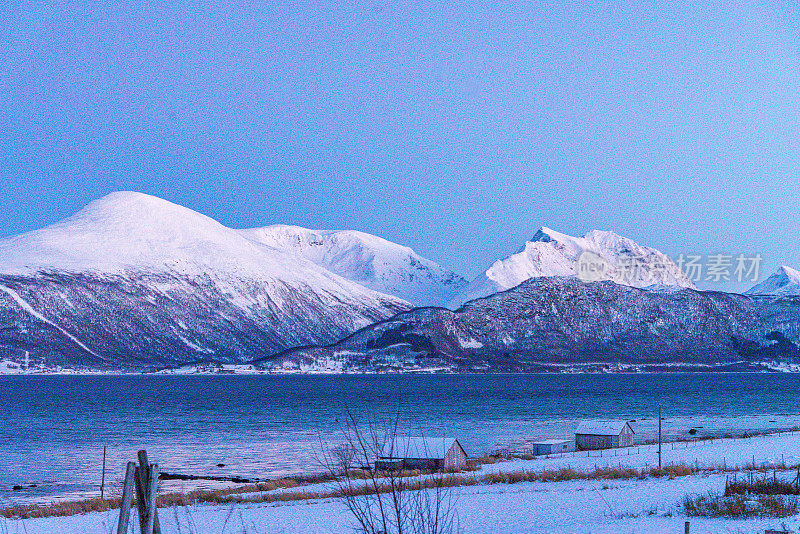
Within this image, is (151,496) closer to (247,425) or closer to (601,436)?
(601,436)

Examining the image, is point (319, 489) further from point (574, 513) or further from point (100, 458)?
point (100, 458)

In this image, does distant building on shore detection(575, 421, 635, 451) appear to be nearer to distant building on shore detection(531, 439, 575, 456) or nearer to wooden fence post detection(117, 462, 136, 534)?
distant building on shore detection(531, 439, 575, 456)

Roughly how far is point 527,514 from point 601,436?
146 ft

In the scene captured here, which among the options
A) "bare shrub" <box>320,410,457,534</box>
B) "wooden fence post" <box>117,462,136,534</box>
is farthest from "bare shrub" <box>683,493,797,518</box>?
"wooden fence post" <box>117,462,136,534</box>

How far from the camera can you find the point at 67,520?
107 ft

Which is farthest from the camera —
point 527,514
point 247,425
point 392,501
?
point 247,425

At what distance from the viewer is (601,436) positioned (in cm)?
6688

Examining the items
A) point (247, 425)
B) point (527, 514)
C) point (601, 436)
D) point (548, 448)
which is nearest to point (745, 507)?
point (527, 514)

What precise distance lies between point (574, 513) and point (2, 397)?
573 ft

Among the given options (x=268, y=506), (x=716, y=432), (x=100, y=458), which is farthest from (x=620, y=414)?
(x=268, y=506)

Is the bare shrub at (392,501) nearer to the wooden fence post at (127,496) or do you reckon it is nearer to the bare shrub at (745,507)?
the wooden fence post at (127,496)

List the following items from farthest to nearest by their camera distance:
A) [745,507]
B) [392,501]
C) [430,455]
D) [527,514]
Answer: [430,455] → [392,501] → [527,514] → [745,507]

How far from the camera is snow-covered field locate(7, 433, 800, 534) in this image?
18.6 metres

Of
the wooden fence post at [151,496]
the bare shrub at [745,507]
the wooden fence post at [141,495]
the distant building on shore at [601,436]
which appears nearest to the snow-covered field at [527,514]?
the bare shrub at [745,507]
